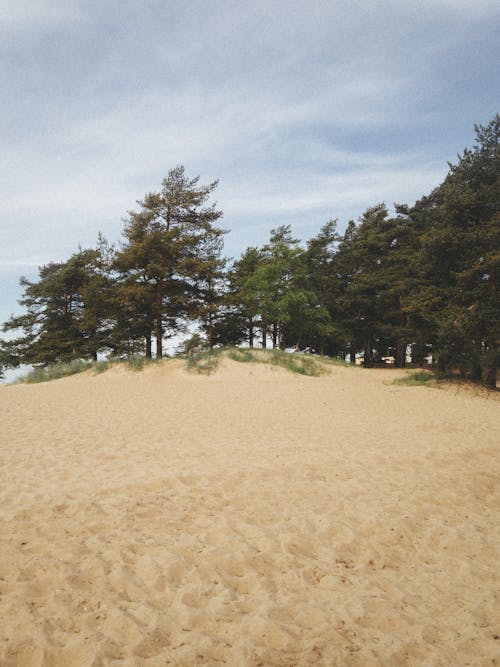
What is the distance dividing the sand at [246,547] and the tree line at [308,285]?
10020 mm

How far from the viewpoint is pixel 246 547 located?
162 inches

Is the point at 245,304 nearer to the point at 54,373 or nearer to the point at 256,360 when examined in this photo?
the point at 256,360

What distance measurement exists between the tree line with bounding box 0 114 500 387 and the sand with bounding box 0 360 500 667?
32.9 ft

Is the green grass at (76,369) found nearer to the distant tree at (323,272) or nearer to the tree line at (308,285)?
the tree line at (308,285)

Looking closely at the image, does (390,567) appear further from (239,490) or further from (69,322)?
(69,322)

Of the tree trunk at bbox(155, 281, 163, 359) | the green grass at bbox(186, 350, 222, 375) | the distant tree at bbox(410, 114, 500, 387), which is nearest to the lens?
the distant tree at bbox(410, 114, 500, 387)

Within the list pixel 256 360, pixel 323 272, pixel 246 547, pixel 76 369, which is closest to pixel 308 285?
pixel 323 272

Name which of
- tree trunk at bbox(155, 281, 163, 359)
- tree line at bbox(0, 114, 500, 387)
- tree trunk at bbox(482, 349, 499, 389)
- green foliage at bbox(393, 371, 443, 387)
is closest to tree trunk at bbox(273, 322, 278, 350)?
tree line at bbox(0, 114, 500, 387)

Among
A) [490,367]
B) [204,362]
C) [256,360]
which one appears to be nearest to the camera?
[490,367]

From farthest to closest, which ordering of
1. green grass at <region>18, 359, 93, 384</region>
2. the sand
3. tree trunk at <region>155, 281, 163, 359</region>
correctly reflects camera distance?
1. tree trunk at <region>155, 281, 163, 359</region>
2. green grass at <region>18, 359, 93, 384</region>
3. the sand

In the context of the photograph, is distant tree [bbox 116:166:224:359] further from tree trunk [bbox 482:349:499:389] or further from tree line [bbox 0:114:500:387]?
tree trunk [bbox 482:349:499:389]

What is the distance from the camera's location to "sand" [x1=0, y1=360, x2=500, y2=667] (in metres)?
2.80

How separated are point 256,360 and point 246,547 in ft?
56.7

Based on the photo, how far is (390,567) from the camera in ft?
13.4
